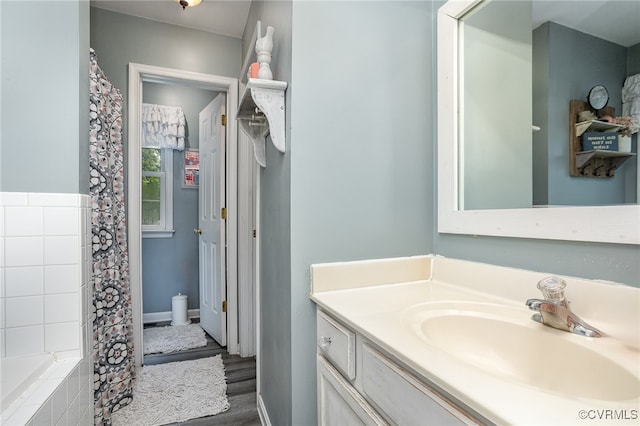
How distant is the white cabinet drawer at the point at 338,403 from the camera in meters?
0.76

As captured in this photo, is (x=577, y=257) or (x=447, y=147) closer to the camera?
(x=577, y=257)

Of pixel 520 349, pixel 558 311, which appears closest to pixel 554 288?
pixel 558 311

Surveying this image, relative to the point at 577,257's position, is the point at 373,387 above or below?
below

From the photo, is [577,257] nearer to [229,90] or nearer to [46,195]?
[46,195]

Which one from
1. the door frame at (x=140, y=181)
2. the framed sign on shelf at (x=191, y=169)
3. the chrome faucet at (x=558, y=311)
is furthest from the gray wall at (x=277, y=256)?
the framed sign on shelf at (x=191, y=169)

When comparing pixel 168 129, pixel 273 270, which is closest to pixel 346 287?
pixel 273 270

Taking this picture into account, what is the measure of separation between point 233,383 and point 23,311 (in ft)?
4.09

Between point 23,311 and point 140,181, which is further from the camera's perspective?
point 140,181

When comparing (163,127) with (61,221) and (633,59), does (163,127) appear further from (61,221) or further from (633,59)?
(633,59)

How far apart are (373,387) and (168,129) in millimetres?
3188

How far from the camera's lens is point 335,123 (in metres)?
1.13

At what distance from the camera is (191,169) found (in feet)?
11.0

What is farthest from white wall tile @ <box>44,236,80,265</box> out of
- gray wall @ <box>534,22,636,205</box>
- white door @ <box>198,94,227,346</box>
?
gray wall @ <box>534,22,636,205</box>

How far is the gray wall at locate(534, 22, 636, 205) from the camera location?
30.4 inches
